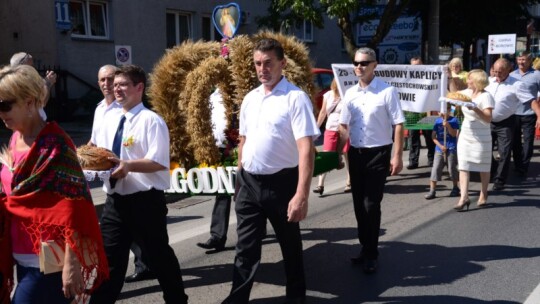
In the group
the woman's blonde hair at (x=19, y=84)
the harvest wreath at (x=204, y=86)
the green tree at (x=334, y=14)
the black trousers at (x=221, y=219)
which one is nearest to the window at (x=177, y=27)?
the green tree at (x=334, y=14)

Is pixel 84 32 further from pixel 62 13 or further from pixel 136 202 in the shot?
pixel 136 202

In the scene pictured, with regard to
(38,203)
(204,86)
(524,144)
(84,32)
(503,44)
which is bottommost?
(524,144)

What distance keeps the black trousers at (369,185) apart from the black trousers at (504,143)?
4053mm

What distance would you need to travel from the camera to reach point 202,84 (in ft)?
17.8

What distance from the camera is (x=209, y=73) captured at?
5.45 metres

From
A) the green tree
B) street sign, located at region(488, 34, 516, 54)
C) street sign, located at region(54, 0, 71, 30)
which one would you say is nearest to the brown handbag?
the green tree

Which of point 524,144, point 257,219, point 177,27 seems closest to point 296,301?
point 257,219

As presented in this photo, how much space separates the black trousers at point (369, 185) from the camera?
500 cm

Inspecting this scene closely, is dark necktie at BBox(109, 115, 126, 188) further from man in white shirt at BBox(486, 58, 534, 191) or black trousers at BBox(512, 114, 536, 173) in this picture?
black trousers at BBox(512, 114, 536, 173)

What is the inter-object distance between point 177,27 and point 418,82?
14980 mm

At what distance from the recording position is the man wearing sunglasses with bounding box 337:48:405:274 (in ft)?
16.5

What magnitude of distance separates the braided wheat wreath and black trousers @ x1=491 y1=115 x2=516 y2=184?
4078mm

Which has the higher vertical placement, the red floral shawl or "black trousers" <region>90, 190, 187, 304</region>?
the red floral shawl

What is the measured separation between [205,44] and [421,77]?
3.26 meters
